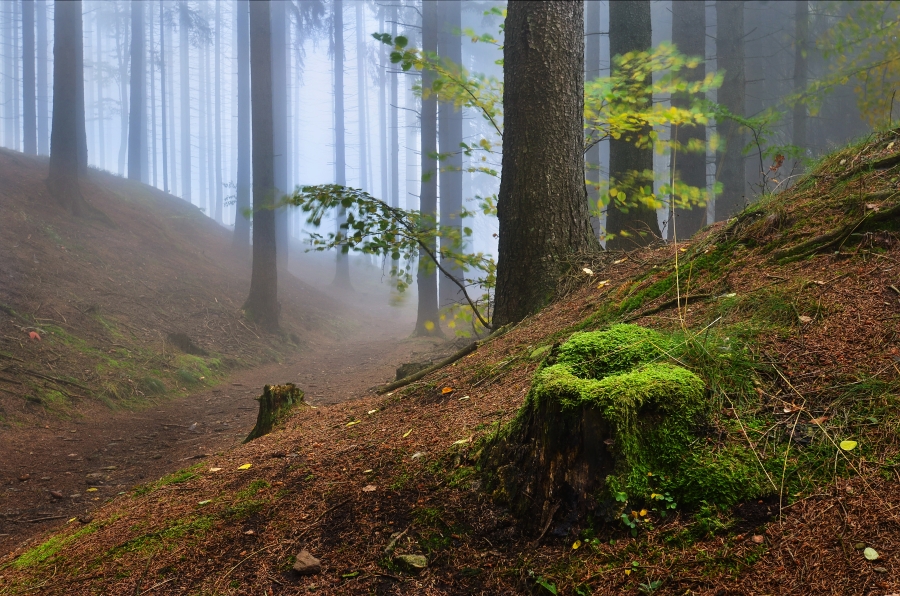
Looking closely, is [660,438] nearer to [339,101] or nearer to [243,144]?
[243,144]

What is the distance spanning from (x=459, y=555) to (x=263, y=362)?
11.1 metres

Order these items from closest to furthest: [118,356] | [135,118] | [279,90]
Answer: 1. [118,356]
2. [135,118]
3. [279,90]

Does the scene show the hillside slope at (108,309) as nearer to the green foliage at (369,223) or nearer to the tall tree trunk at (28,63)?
the green foliage at (369,223)

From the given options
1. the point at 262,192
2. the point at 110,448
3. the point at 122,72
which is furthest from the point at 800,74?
the point at 122,72

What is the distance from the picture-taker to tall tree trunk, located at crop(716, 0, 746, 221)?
46.1ft

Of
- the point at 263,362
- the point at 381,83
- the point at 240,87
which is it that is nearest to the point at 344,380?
the point at 263,362

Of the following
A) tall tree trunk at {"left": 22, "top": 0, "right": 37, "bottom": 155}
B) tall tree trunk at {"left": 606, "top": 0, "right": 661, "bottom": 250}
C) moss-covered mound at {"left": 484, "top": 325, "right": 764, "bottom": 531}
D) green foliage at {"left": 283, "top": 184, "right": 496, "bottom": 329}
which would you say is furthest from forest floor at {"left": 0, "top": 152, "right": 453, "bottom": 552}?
tall tree trunk at {"left": 22, "top": 0, "right": 37, "bottom": 155}

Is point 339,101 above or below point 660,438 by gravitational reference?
above

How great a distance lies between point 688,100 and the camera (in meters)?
12.0

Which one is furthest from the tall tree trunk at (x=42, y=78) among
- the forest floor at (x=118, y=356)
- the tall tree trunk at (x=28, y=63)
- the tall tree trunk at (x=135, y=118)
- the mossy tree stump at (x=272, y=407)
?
the mossy tree stump at (x=272, y=407)

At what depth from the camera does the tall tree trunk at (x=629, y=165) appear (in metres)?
7.50

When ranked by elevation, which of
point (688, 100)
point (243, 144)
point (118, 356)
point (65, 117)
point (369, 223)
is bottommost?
point (118, 356)

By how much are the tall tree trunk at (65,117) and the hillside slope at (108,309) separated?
0.45 meters

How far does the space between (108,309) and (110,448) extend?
554 cm
